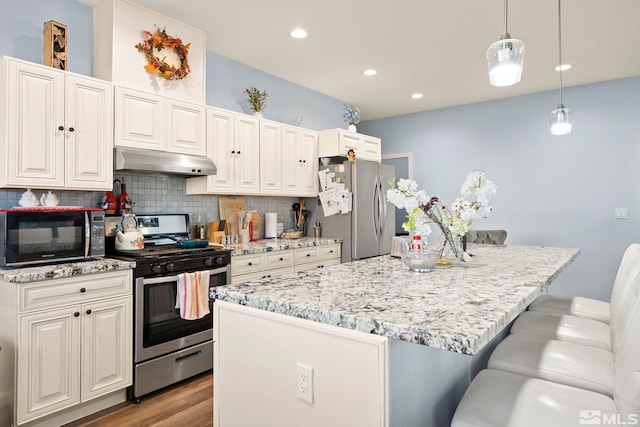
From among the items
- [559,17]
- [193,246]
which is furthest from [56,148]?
[559,17]

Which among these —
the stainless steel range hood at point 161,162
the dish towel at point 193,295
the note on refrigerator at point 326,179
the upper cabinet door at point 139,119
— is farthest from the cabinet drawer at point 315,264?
the upper cabinet door at point 139,119

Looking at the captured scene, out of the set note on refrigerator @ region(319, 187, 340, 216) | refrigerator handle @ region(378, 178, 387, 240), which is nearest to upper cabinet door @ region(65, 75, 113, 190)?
note on refrigerator @ region(319, 187, 340, 216)

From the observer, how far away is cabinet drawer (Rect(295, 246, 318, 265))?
12.5 ft

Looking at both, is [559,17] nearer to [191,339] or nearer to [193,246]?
[193,246]

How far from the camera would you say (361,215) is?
4.41 m

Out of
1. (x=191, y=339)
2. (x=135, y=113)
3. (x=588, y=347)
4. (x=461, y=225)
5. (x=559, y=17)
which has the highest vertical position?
(x=559, y=17)

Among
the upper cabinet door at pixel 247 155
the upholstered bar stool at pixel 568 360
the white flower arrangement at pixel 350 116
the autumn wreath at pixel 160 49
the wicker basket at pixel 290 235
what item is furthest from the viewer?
the white flower arrangement at pixel 350 116

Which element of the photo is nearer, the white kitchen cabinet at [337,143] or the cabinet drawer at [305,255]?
the cabinet drawer at [305,255]

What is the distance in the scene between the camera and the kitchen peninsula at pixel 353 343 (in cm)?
99

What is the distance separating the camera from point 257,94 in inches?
156

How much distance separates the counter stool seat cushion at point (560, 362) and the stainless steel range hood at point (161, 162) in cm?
243

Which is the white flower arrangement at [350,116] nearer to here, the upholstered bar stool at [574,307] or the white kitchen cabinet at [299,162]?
the white kitchen cabinet at [299,162]

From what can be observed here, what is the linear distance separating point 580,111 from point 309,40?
3473 millimetres

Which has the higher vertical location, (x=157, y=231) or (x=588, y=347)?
(x=157, y=231)
